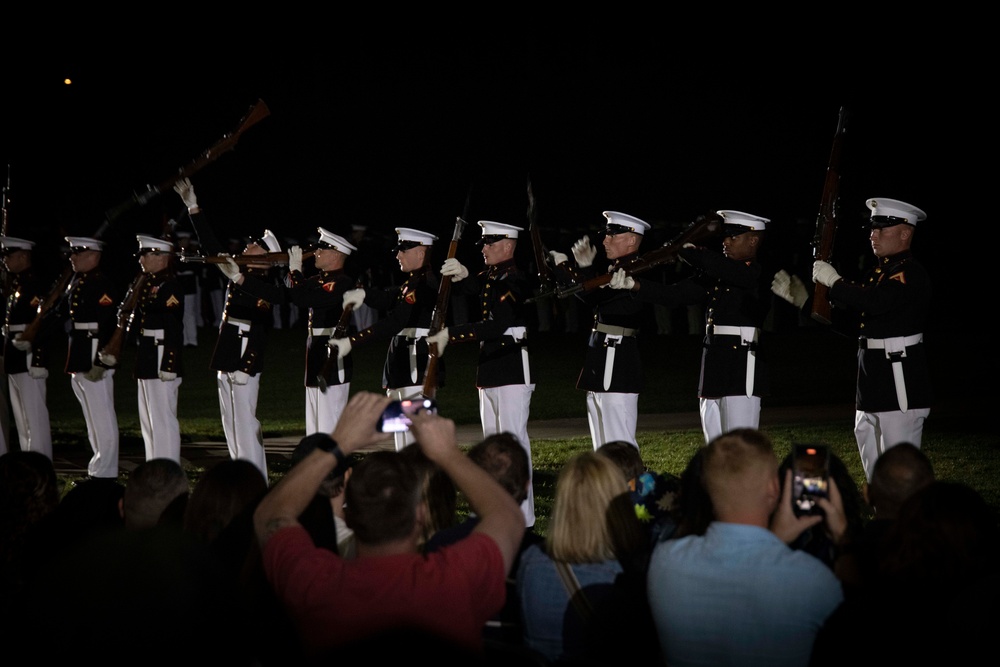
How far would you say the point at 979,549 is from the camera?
336cm

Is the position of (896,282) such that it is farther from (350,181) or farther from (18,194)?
(350,181)

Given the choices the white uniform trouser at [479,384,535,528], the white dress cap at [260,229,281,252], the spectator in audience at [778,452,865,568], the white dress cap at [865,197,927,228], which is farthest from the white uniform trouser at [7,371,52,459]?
the spectator in audience at [778,452,865,568]

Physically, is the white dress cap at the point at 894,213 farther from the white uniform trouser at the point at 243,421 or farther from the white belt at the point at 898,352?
the white uniform trouser at the point at 243,421

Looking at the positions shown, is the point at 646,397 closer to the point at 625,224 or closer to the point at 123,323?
the point at 625,224

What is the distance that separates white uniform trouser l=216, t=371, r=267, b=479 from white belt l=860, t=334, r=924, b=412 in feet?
17.7

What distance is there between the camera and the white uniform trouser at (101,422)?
1011cm

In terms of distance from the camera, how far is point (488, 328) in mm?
8555

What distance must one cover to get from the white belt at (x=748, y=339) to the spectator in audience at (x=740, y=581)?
173 inches

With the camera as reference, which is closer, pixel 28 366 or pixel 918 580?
pixel 918 580

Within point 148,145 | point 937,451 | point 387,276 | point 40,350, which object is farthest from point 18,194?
point 937,451

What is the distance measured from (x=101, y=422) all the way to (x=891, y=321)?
7046 millimetres

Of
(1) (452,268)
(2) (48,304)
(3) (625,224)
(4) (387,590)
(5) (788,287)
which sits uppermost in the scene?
(3) (625,224)

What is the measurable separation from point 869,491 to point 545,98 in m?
35.2

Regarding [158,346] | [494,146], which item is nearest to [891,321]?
[158,346]
